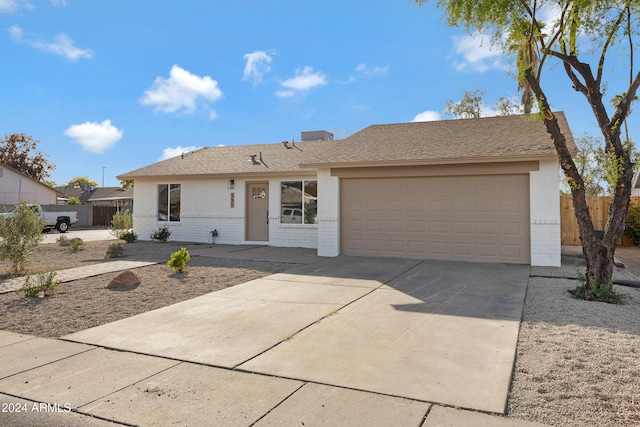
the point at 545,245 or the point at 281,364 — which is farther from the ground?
the point at 545,245

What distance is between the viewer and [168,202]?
16.4 m

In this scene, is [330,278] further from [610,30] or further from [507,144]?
[610,30]

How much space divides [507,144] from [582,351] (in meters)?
7.55

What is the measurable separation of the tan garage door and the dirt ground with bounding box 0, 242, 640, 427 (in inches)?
89.2

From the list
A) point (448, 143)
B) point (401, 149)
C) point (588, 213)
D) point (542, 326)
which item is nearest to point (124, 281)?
point (542, 326)

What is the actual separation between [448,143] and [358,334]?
8281 mm

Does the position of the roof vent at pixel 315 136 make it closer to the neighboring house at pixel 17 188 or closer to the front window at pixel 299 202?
the front window at pixel 299 202

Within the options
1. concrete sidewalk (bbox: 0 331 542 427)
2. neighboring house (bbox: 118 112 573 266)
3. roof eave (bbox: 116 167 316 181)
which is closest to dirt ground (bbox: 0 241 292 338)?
concrete sidewalk (bbox: 0 331 542 427)

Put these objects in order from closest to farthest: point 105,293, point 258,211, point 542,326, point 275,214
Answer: point 542,326, point 105,293, point 275,214, point 258,211

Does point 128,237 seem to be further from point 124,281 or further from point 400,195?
point 400,195

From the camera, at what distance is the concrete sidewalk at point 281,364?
115 inches

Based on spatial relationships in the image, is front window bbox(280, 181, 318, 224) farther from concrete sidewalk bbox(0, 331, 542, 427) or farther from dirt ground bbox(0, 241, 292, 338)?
concrete sidewalk bbox(0, 331, 542, 427)

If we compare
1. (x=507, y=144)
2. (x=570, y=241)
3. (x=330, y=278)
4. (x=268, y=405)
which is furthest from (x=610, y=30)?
(x=570, y=241)

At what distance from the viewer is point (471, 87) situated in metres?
29.8
